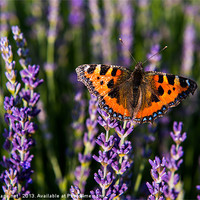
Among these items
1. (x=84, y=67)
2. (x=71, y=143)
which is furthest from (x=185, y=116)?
(x=84, y=67)

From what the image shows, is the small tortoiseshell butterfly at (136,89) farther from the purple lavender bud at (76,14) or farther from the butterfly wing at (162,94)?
the purple lavender bud at (76,14)

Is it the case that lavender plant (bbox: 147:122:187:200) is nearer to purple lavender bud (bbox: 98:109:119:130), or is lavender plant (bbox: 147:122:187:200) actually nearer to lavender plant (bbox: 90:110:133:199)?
lavender plant (bbox: 90:110:133:199)

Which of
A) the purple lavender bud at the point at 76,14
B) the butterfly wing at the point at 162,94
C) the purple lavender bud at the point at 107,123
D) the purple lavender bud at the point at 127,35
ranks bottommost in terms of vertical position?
the purple lavender bud at the point at 107,123

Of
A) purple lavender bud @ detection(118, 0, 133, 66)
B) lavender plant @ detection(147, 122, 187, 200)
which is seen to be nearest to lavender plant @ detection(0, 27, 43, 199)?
lavender plant @ detection(147, 122, 187, 200)

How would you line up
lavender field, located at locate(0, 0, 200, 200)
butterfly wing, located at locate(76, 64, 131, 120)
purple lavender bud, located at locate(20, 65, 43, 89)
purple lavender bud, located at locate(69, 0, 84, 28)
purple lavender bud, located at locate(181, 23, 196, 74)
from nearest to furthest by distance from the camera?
lavender field, located at locate(0, 0, 200, 200)
purple lavender bud, located at locate(20, 65, 43, 89)
butterfly wing, located at locate(76, 64, 131, 120)
purple lavender bud, located at locate(181, 23, 196, 74)
purple lavender bud, located at locate(69, 0, 84, 28)

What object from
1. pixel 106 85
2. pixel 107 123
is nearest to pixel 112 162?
pixel 107 123

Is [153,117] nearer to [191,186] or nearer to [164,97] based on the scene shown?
[164,97]

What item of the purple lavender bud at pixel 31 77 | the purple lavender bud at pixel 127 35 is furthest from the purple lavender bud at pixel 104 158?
the purple lavender bud at pixel 127 35

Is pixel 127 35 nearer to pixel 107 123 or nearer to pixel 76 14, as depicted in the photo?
pixel 76 14
